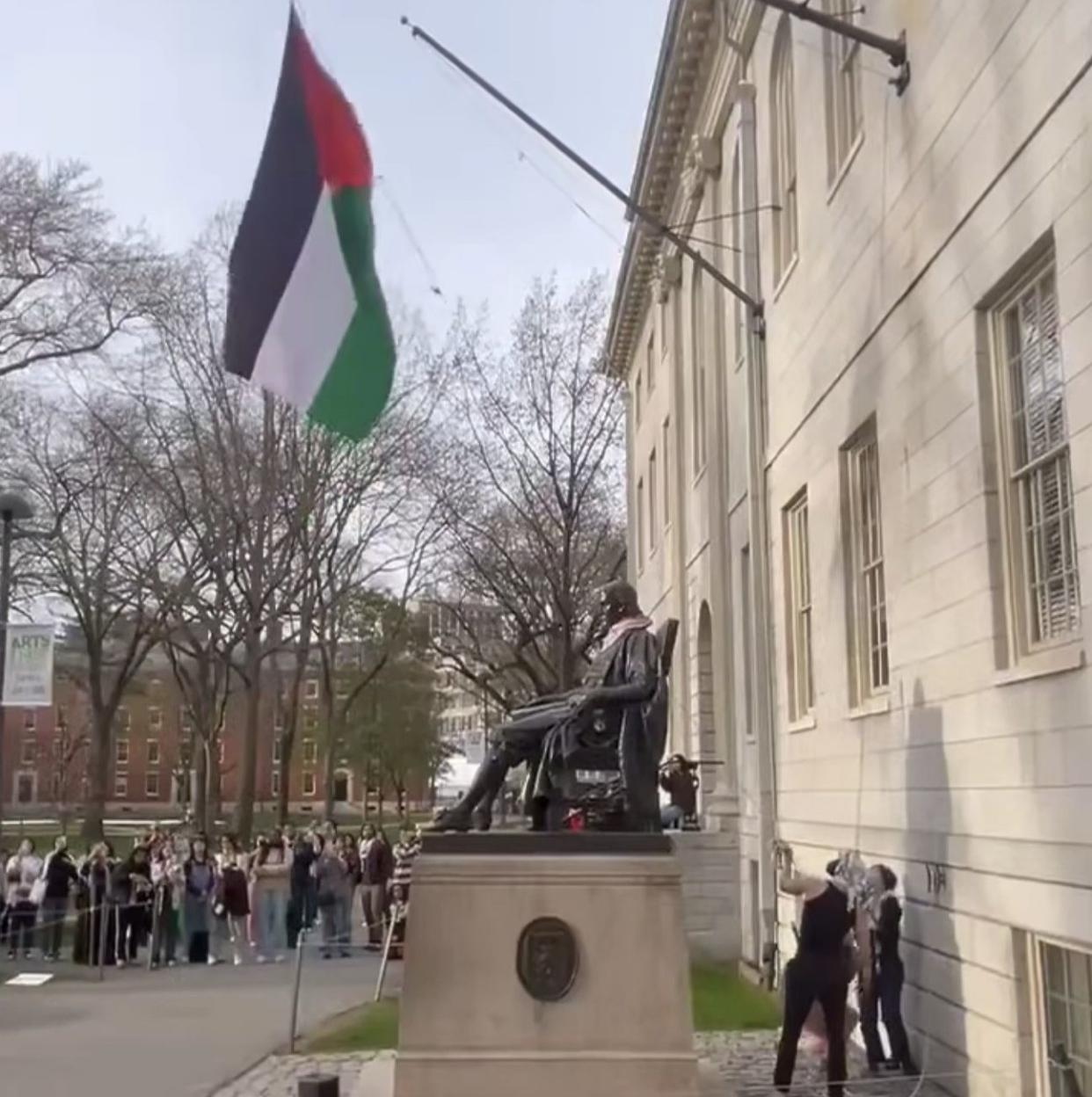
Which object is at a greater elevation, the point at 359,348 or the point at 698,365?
the point at 698,365

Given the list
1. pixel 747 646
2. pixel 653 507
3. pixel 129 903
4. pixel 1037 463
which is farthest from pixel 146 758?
pixel 1037 463

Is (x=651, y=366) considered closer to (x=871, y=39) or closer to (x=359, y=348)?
(x=359, y=348)

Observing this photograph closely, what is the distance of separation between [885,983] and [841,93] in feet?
26.7

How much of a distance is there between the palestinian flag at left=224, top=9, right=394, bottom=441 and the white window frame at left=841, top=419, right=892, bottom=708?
4.43 m

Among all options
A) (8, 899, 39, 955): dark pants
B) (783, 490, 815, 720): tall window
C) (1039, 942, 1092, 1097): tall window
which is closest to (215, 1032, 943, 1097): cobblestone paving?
(1039, 942, 1092, 1097): tall window

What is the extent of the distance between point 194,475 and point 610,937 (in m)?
28.7

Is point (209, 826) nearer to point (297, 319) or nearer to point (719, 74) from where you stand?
point (719, 74)

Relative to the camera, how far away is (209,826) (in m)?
46.7

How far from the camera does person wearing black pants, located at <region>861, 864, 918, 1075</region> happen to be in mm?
11625

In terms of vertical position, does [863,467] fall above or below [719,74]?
below

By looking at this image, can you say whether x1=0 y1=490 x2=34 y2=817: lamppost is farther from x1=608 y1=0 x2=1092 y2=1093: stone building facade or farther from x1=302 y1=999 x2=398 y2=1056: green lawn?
x1=608 y1=0 x2=1092 y2=1093: stone building facade

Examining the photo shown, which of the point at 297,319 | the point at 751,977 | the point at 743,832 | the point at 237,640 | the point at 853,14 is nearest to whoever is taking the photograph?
the point at 297,319

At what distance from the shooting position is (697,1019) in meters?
15.4

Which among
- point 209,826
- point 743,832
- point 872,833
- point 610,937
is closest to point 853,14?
point 872,833
